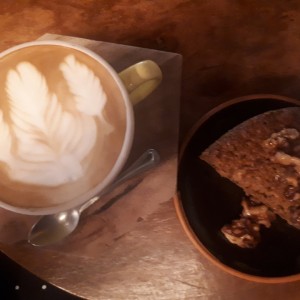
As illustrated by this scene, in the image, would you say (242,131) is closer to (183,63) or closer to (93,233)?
(183,63)

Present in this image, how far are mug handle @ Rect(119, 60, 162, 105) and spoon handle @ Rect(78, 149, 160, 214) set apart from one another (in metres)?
Result: 0.12

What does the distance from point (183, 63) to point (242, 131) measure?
0.46 ft

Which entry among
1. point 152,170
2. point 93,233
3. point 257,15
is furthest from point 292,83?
point 93,233

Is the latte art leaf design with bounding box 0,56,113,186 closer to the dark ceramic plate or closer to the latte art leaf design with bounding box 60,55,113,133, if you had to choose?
the latte art leaf design with bounding box 60,55,113,133

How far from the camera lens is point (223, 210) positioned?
0.82m

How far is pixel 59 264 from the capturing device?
Result: 0.83 metres

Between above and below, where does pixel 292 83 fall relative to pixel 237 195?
above

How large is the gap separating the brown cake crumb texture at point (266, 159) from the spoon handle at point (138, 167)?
7 cm

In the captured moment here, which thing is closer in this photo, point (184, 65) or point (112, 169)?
point (112, 169)

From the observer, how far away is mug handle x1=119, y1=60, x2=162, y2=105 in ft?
2.37

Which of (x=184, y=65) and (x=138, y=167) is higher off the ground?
(x=184, y=65)

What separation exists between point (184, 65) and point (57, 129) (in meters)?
0.25

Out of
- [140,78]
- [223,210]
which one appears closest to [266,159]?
[223,210]

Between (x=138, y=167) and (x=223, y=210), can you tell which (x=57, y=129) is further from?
(x=223, y=210)
